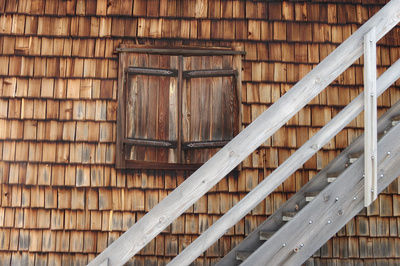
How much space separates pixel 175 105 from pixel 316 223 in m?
2.18

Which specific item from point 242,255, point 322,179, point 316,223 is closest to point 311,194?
point 322,179

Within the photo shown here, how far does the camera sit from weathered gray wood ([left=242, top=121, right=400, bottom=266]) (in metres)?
3.03

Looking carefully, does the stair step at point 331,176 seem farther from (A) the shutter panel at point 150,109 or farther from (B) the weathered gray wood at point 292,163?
(A) the shutter panel at point 150,109

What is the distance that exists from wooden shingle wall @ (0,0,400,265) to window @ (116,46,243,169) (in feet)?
0.38

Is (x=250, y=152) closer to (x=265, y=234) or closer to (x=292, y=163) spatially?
(x=292, y=163)

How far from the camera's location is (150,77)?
4766mm

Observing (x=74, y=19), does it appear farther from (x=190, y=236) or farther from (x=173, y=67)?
(x=190, y=236)

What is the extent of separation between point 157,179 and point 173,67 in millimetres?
1178

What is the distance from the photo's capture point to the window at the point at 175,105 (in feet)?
15.4

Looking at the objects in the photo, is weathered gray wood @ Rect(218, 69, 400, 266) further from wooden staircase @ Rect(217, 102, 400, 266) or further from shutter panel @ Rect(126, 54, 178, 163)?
shutter panel @ Rect(126, 54, 178, 163)

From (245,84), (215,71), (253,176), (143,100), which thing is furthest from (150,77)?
(253,176)

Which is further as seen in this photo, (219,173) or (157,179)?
(157,179)

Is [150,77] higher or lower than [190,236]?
higher

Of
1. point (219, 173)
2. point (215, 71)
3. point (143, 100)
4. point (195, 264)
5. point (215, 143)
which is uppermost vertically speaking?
point (215, 71)
